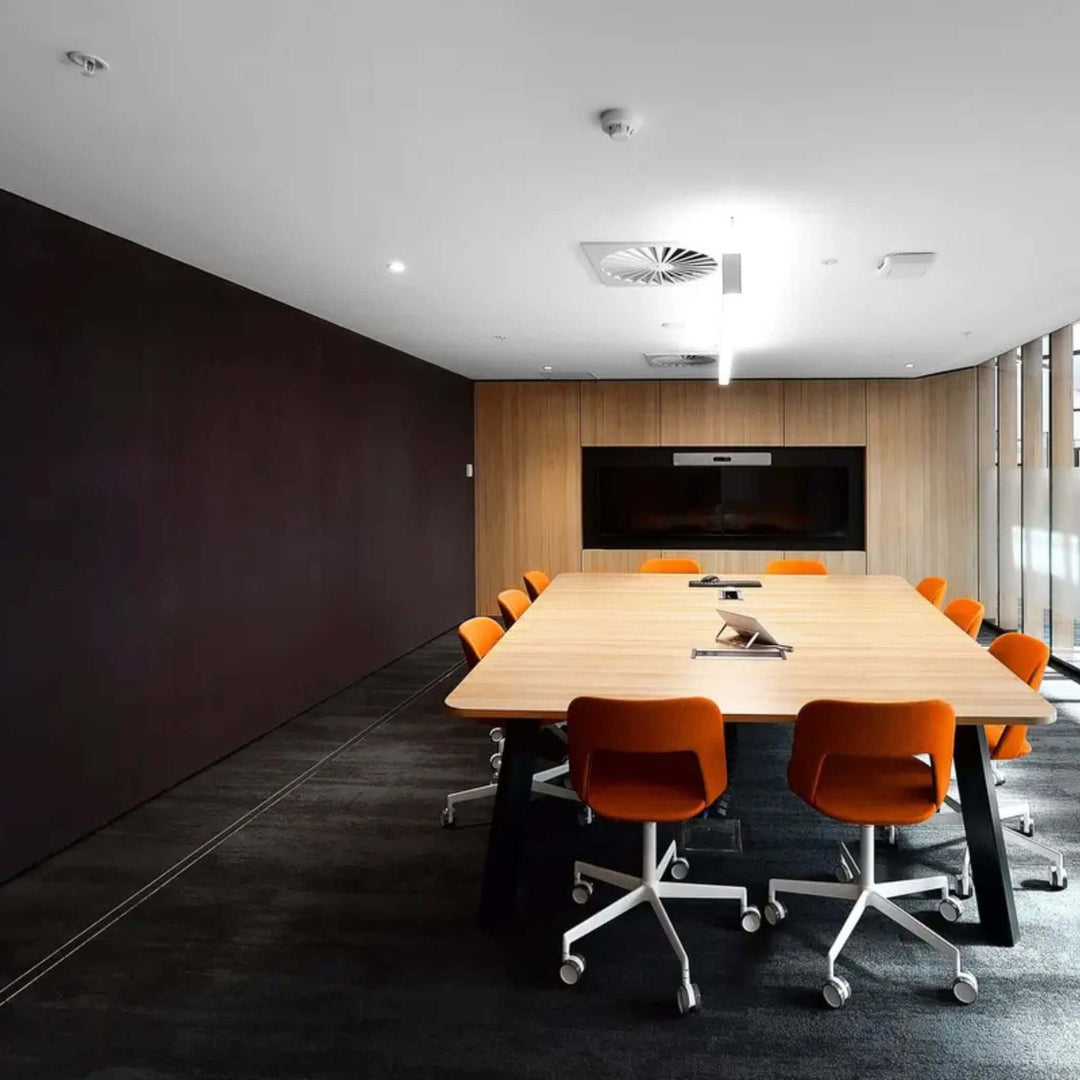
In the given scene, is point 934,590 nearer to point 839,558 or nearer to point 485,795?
point 485,795

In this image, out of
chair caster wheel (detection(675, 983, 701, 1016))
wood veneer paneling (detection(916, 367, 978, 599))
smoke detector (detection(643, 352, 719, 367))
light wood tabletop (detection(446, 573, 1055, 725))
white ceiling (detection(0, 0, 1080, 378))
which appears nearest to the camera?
white ceiling (detection(0, 0, 1080, 378))

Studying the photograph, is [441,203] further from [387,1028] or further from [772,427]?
[772,427]

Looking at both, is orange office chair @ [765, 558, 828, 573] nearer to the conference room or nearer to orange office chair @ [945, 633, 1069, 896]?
the conference room

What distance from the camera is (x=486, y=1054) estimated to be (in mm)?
2172

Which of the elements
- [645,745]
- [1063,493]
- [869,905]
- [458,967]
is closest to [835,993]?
[869,905]

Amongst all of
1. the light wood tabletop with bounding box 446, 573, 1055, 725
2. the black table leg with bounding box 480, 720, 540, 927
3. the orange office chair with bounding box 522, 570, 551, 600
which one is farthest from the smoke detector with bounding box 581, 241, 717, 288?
the black table leg with bounding box 480, 720, 540, 927

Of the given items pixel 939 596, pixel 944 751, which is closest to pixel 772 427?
pixel 939 596

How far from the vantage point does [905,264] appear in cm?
414

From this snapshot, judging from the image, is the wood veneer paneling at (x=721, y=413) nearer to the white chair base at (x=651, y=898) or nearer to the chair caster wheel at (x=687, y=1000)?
the white chair base at (x=651, y=898)

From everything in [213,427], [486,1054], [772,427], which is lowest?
[486,1054]

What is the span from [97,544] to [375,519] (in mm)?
3052

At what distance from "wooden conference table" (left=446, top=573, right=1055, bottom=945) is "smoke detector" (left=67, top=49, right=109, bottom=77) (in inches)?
76.6

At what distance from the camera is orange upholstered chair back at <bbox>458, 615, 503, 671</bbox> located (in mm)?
3533

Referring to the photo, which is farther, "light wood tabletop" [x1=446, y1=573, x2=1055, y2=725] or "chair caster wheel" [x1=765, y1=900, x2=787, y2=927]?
"chair caster wheel" [x1=765, y1=900, x2=787, y2=927]
